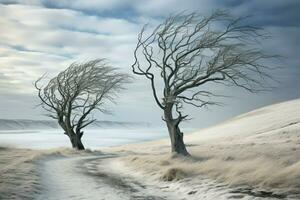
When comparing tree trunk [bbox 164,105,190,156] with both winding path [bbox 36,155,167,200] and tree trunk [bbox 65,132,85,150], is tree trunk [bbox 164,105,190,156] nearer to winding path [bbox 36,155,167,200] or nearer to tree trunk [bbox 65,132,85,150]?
winding path [bbox 36,155,167,200]

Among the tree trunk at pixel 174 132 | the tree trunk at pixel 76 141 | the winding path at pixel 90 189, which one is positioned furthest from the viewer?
the tree trunk at pixel 76 141

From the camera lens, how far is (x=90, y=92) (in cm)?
4766

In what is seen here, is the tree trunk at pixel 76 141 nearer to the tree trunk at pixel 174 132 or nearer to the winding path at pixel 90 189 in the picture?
the tree trunk at pixel 174 132

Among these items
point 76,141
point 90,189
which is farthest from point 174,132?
point 76,141

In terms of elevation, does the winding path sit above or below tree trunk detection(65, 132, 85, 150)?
below

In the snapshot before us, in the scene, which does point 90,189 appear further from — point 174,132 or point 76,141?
point 76,141

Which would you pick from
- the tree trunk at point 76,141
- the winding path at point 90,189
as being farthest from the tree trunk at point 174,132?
the tree trunk at point 76,141

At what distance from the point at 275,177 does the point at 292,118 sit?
43502 millimetres

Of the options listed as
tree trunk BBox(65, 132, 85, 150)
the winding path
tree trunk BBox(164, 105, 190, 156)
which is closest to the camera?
the winding path

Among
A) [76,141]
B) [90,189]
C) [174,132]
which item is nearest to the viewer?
[90,189]

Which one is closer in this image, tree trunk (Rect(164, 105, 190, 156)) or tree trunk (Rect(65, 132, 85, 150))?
tree trunk (Rect(164, 105, 190, 156))

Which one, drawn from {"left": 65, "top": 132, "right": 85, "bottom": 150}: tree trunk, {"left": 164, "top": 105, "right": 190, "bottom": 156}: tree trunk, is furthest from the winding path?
{"left": 65, "top": 132, "right": 85, "bottom": 150}: tree trunk

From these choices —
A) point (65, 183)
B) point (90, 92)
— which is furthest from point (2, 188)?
point (90, 92)

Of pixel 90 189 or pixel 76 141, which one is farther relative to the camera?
pixel 76 141
